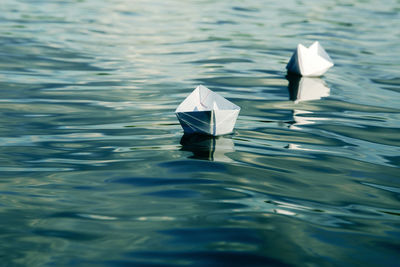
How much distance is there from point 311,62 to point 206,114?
4.63 metres

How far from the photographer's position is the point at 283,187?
4.26 metres

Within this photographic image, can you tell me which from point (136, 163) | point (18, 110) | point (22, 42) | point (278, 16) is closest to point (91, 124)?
point (18, 110)

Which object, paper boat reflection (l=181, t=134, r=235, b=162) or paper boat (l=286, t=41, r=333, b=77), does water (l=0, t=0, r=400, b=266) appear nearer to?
paper boat reflection (l=181, t=134, r=235, b=162)

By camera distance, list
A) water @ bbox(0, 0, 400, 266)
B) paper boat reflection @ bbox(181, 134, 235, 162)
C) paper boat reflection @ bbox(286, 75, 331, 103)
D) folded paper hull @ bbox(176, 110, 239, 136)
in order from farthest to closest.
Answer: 1. paper boat reflection @ bbox(286, 75, 331, 103)
2. folded paper hull @ bbox(176, 110, 239, 136)
3. paper boat reflection @ bbox(181, 134, 235, 162)
4. water @ bbox(0, 0, 400, 266)

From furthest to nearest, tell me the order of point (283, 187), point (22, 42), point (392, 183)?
point (22, 42)
point (392, 183)
point (283, 187)

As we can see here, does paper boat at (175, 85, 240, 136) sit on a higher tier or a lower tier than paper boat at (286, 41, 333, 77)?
lower

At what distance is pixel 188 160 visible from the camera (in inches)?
185

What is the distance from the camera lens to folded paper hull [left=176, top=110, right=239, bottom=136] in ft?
16.8

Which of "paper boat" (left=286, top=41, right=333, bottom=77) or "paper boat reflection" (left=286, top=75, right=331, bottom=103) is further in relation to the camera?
"paper boat" (left=286, top=41, right=333, bottom=77)

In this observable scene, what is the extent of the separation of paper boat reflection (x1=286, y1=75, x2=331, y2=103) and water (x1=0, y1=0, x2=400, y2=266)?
0.10ft

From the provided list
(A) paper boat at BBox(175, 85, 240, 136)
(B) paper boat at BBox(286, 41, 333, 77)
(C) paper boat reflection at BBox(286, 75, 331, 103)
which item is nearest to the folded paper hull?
(A) paper boat at BBox(175, 85, 240, 136)

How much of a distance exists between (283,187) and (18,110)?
377cm

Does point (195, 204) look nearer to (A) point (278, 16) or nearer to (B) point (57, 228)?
(B) point (57, 228)

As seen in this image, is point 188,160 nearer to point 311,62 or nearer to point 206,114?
point 206,114
